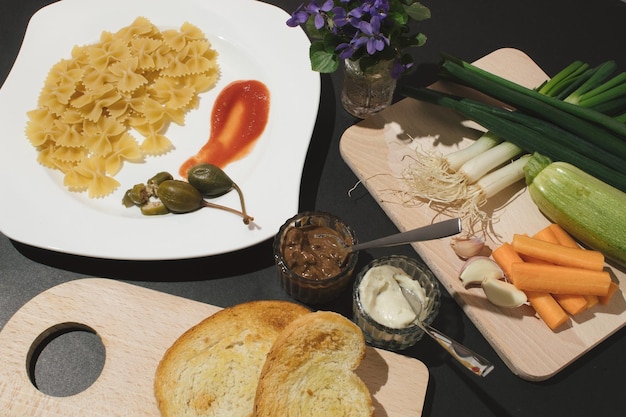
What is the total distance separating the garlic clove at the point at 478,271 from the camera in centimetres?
224

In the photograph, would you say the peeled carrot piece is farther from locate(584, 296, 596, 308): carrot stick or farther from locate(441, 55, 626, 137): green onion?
locate(441, 55, 626, 137): green onion

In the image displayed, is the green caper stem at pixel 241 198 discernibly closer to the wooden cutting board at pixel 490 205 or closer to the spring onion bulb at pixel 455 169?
the wooden cutting board at pixel 490 205

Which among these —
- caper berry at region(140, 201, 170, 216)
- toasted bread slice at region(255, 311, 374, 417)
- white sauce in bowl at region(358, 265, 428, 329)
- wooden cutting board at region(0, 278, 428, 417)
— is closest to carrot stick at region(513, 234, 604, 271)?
white sauce in bowl at region(358, 265, 428, 329)

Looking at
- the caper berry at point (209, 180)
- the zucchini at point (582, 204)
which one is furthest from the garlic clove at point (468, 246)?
the caper berry at point (209, 180)

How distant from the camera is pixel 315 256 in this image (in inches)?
84.8

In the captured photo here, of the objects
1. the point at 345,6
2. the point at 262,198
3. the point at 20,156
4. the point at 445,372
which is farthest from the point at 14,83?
the point at 445,372

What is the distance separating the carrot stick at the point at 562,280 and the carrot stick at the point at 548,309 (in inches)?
1.5

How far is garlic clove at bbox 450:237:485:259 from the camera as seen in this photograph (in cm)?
231

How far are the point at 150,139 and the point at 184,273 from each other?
70 centimetres

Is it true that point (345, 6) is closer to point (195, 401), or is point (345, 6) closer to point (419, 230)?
point (419, 230)

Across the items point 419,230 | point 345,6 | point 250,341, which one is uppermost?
point 345,6

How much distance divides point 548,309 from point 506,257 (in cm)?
26

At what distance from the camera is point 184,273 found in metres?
2.37

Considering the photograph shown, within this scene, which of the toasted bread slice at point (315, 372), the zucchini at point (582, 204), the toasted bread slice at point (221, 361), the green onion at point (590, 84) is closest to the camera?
the toasted bread slice at point (315, 372)
